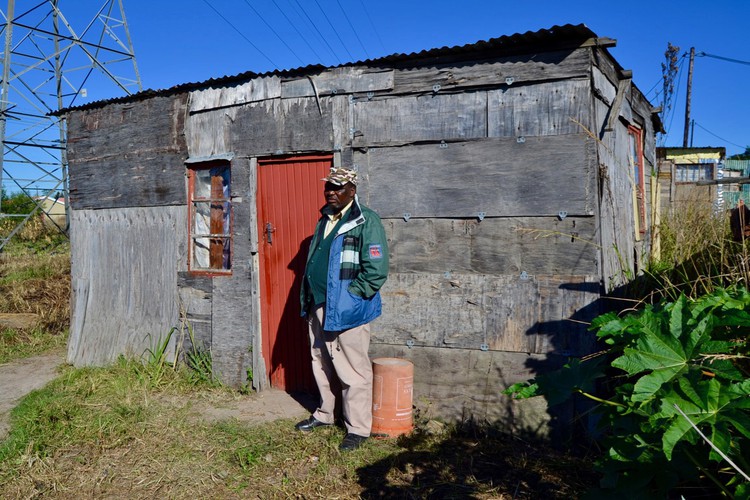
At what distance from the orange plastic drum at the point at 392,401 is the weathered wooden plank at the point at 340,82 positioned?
244 centimetres

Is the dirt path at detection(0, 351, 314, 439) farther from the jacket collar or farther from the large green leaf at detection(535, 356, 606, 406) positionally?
the large green leaf at detection(535, 356, 606, 406)

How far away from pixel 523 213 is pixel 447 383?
155cm

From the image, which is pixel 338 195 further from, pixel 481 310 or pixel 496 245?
pixel 481 310

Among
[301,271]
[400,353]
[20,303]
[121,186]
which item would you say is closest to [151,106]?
[121,186]

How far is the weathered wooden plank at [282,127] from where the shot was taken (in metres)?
5.46

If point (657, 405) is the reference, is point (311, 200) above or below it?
above

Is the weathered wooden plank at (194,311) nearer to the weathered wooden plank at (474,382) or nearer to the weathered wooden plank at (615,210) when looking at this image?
the weathered wooden plank at (474,382)

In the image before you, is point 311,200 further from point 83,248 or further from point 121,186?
point 83,248

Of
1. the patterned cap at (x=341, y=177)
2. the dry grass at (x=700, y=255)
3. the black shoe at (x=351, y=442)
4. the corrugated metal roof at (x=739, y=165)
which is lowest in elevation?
the black shoe at (x=351, y=442)

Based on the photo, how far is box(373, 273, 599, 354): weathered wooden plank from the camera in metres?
4.59

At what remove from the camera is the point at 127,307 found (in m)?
6.83

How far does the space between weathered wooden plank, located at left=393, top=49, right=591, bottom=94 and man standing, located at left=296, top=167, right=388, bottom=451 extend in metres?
1.06

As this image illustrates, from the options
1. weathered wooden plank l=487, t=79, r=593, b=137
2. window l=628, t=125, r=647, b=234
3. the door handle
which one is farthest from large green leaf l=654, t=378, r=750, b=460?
window l=628, t=125, r=647, b=234

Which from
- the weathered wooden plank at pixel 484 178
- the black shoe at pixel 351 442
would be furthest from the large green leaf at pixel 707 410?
the black shoe at pixel 351 442
